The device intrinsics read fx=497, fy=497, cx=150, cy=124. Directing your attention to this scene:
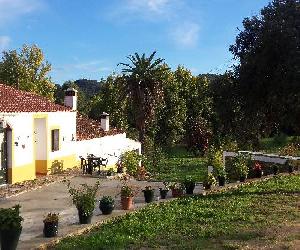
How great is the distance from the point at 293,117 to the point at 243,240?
25.9 feet

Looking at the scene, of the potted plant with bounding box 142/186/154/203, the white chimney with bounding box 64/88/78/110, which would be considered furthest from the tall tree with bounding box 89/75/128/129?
the potted plant with bounding box 142/186/154/203

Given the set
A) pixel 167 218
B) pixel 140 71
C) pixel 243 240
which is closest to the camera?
pixel 243 240

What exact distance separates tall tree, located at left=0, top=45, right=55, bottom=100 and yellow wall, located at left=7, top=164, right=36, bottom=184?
87.3ft

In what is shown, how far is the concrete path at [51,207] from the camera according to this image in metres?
12.7

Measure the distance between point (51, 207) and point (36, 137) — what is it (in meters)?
8.37

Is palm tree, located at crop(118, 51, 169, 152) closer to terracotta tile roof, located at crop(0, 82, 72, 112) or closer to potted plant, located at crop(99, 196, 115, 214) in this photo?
terracotta tile roof, located at crop(0, 82, 72, 112)

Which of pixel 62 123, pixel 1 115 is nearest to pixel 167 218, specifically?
pixel 1 115

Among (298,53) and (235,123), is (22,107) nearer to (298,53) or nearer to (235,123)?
(235,123)

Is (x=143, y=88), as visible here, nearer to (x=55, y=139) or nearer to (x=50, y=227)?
(x=55, y=139)

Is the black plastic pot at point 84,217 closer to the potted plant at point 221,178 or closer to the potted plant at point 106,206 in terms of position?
the potted plant at point 106,206

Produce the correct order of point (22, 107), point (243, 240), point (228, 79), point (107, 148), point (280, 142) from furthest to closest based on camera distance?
1. point (280, 142)
2. point (107, 148)
3. point (22, 107)
4. point (228, 79)
5. point (243, 240)

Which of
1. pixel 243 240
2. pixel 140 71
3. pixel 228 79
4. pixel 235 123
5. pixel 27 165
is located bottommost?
pixel 243 240

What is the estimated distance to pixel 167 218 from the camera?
14.4 m

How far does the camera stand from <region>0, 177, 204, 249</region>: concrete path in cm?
1268
